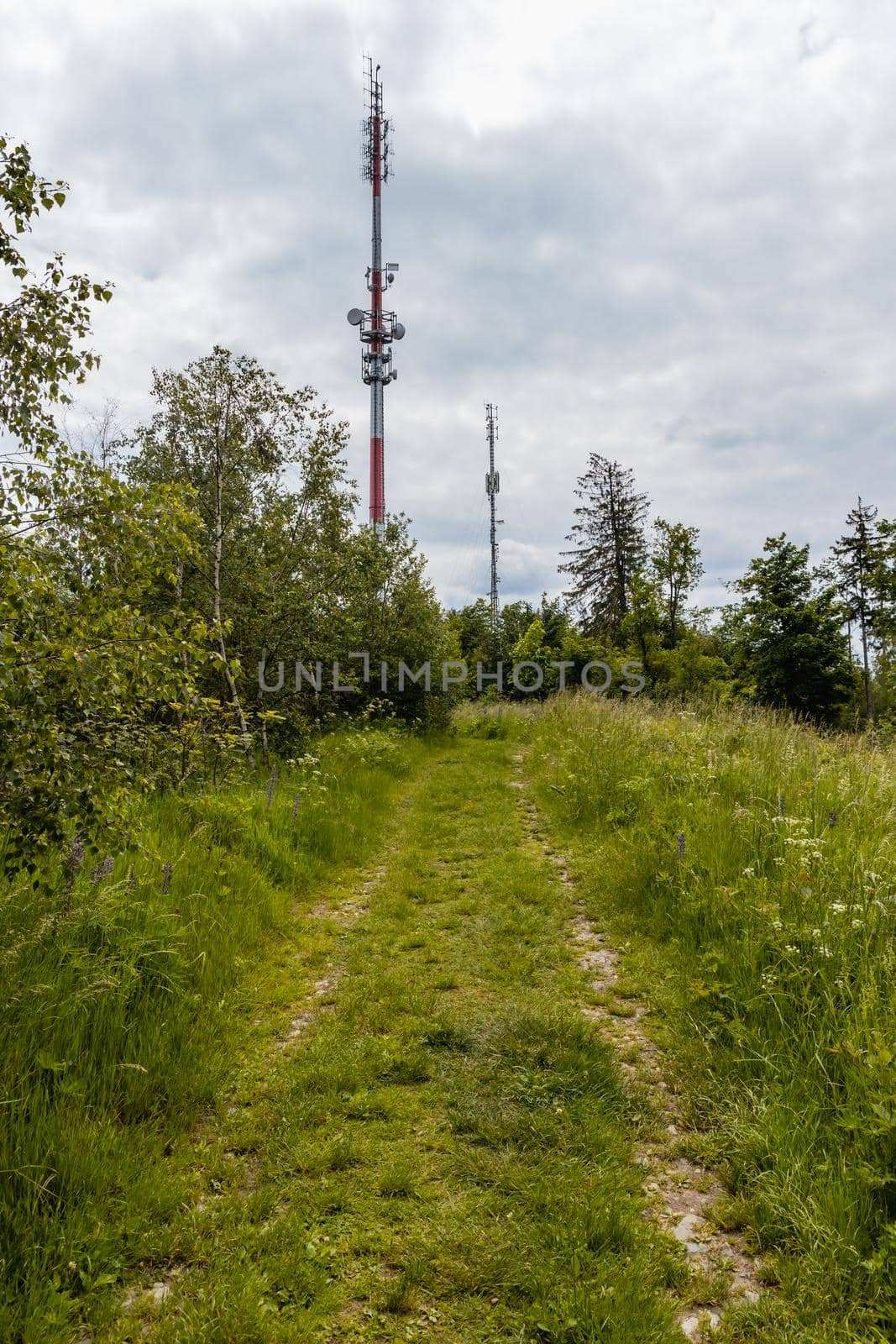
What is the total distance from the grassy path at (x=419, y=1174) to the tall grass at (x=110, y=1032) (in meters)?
0.20

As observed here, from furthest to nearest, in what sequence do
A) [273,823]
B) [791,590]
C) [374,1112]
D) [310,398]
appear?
1. [791,590]
2. [310,398]
3. [273,823]
4. [374,1112]

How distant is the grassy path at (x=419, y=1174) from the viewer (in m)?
2.02

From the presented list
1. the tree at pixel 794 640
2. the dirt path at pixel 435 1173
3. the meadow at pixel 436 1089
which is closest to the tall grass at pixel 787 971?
the meadow at pixel 436 1089

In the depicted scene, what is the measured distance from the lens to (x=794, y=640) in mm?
26188

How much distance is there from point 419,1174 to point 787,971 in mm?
2290

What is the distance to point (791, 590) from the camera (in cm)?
2692

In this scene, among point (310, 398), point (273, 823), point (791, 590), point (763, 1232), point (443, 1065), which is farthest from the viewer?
point (791, 590)

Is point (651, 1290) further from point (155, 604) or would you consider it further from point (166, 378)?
point (166, 378)

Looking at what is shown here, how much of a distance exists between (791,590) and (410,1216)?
29.3m

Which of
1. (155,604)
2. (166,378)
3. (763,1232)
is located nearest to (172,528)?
(763,1232)

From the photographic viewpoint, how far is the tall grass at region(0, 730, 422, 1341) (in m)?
2.16

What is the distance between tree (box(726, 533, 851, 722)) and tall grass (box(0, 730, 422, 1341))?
25.4 m
